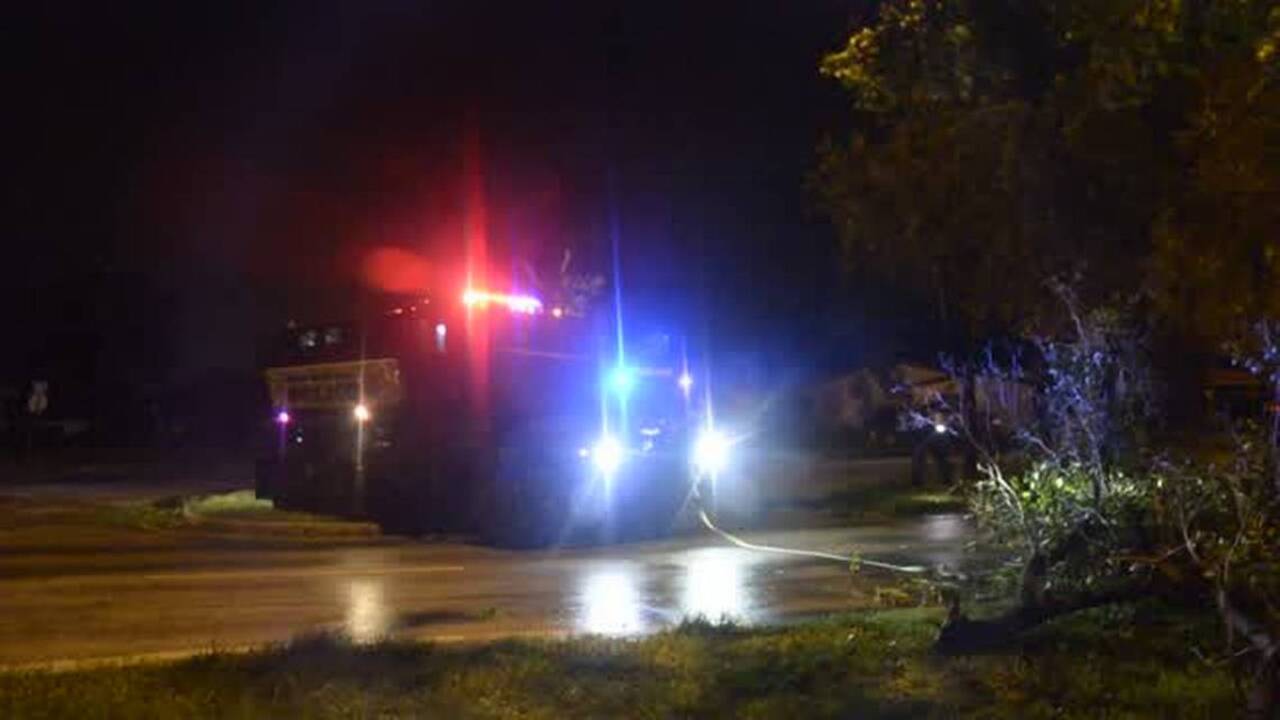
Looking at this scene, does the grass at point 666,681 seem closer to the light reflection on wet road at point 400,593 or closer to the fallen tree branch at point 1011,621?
the fallen tree branch at point 1011,621

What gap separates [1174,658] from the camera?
9727mm

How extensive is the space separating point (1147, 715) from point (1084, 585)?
91.6 inches

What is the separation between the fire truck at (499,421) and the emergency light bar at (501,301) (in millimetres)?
22

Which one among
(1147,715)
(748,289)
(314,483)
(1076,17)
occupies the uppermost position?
(748,289)

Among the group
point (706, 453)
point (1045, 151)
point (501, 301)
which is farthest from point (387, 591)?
point (706, 453)

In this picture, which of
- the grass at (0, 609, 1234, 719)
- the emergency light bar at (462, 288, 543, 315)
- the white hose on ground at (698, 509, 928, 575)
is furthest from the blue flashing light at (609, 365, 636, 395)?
the grass at (0, 609, 1234, 719)

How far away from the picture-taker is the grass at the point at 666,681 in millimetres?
8391

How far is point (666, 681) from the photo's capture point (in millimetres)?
9211

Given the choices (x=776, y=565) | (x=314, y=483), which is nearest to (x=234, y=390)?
(x=314, y=483)

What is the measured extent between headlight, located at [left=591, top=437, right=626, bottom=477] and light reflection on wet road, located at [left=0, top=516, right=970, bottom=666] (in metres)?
2.46

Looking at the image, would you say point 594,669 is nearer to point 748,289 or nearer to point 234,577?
point 234,577

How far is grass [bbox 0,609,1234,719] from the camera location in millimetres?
8391

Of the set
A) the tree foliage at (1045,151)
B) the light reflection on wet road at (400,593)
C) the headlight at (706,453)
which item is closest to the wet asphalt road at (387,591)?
the light reflection on wet road at (400,593)

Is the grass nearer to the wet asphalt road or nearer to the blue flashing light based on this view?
the wet asphalt road
